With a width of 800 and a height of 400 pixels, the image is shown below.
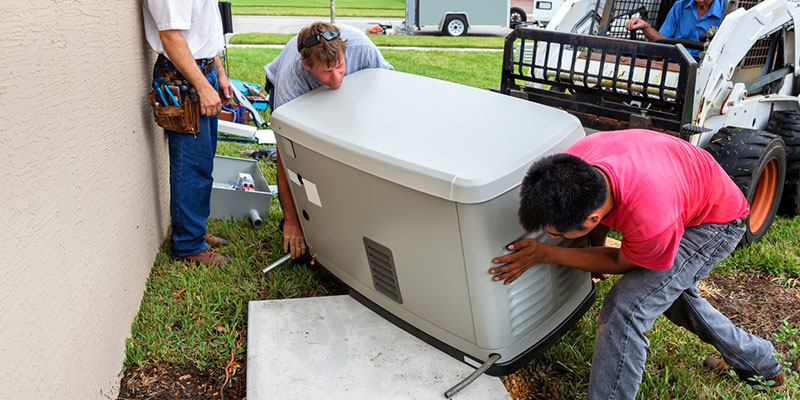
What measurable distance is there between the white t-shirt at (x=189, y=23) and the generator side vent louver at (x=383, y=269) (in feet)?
4.28

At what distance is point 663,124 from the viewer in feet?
10.7

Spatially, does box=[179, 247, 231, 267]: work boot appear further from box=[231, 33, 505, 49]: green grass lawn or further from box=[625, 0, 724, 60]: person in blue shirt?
box=[231, 33, 505, 49]: green grass lawn

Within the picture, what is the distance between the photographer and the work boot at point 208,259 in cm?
322

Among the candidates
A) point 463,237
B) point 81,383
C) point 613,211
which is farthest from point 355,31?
point 81,383

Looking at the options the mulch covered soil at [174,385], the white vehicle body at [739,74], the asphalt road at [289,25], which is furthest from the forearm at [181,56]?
the asphalt road at [289,25]

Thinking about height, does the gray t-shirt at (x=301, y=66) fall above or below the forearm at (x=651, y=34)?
below

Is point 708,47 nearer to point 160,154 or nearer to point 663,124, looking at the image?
point 663,124

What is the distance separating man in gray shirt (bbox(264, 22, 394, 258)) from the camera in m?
2.55

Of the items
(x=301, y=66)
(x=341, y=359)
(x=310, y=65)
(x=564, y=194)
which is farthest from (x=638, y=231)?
(x=301, y=66)

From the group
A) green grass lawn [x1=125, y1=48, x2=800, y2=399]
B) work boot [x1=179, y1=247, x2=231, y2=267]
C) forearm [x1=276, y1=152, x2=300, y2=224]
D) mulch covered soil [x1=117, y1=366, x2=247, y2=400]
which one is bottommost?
mulch covered soil [x1=117, y1=366, x2=247, y2=400]

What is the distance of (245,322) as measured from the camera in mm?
2809

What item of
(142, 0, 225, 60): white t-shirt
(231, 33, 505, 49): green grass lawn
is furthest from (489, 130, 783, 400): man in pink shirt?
(231, 33, 505, 49): green grass lawn

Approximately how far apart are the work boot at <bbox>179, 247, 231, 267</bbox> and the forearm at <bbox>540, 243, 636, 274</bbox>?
6.06ft

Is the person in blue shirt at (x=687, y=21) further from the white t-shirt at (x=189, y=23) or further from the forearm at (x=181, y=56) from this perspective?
the forearm at (x=181, y=56)
